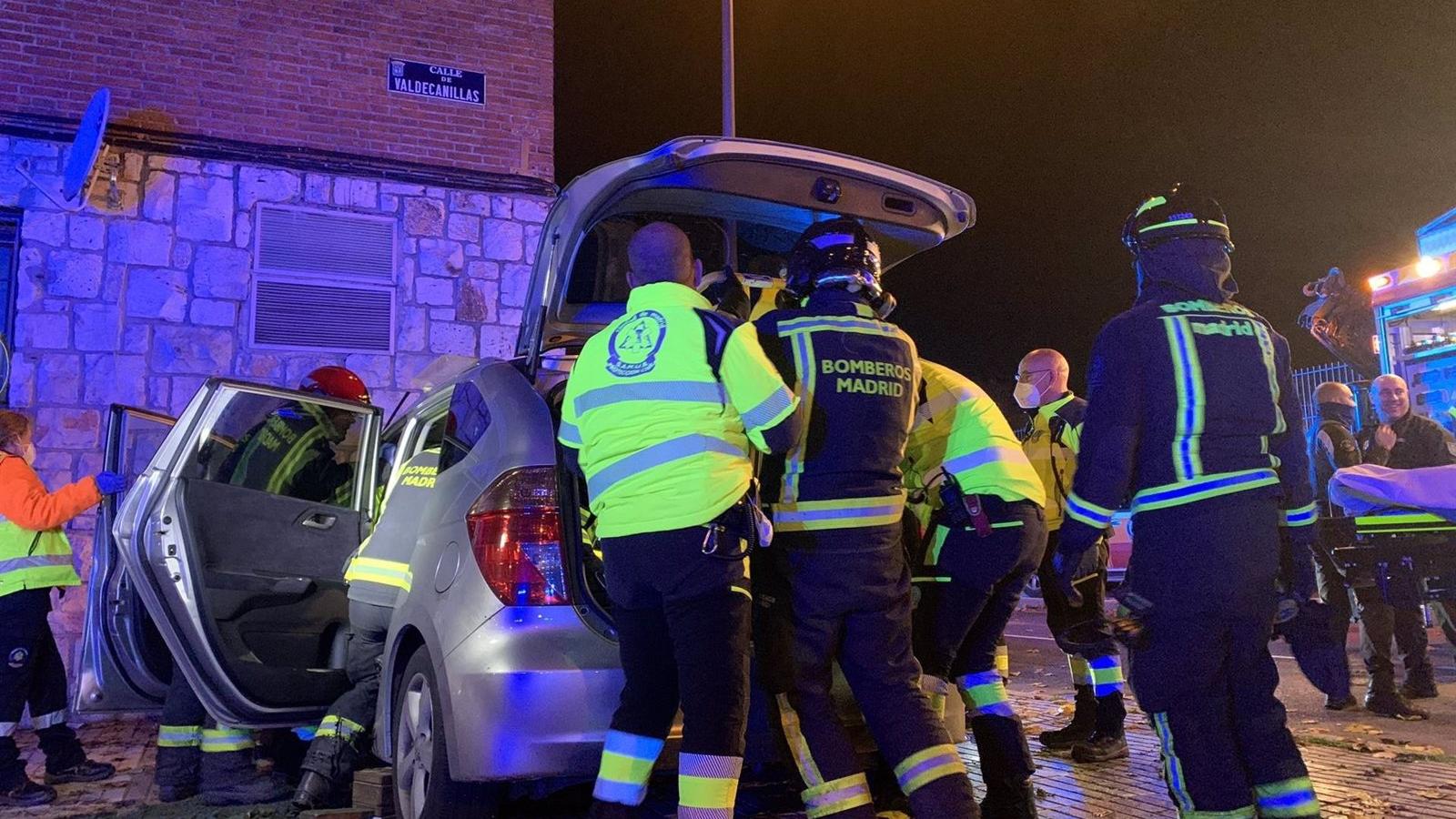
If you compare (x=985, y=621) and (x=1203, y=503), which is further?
(x=985, y=621)

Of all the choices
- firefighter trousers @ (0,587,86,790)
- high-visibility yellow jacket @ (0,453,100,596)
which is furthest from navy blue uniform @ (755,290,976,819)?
firefighter trousers @ (0,587,86,790)

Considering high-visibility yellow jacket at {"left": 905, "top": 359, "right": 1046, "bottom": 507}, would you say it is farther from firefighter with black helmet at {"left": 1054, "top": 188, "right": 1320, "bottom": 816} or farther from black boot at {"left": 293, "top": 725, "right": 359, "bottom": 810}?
Result: black boot at {"left": 293, "top": 725, "right": 359, "bottom": 810}

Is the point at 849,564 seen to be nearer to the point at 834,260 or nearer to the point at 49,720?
the point at 834,260

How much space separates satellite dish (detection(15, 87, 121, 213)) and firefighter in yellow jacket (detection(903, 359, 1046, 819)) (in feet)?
20.3

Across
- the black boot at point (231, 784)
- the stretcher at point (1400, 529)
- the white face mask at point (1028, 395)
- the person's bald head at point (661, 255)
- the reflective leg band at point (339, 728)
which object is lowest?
the black boot at point (231, 784)

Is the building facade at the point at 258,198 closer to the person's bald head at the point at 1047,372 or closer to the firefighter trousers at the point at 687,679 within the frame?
the person's bald head at the point at 1047,372

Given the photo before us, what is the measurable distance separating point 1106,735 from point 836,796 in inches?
98.8

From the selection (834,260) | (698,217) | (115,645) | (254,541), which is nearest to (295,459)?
(254,541)

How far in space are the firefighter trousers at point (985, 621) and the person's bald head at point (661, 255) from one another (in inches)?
59.2

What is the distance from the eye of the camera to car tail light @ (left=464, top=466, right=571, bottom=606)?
10.8 feet

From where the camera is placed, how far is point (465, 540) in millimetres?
3457

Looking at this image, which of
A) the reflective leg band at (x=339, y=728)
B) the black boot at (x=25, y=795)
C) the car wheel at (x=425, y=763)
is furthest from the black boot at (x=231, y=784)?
the car wheel at (x=425, y=763)

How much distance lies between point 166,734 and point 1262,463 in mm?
4880

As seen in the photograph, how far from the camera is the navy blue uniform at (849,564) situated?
325cm
